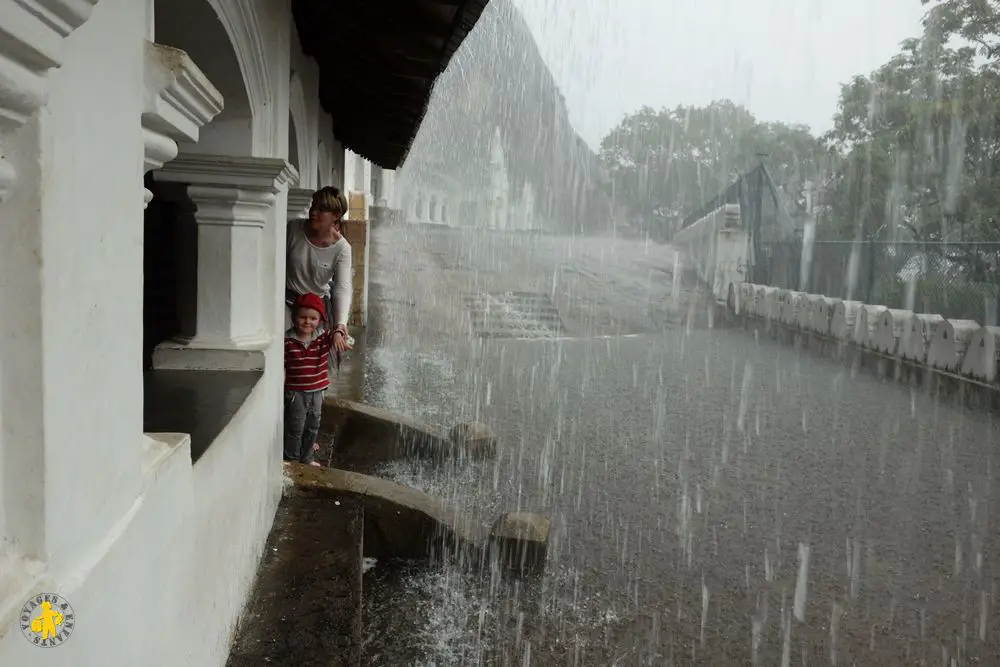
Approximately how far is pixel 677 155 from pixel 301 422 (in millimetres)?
42138

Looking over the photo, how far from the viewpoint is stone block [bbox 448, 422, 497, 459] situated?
5906 millimetres

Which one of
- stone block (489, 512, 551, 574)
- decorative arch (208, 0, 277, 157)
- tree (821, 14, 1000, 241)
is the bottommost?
stone block (489, 512, 551, 574)

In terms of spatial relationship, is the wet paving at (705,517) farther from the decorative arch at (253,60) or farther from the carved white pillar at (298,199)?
the decorative arch at (253,60)

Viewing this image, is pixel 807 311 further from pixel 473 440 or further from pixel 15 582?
pixel 15 582

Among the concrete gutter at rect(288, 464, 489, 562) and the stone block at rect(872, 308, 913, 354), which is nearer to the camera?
the concrete gutter at rect(288, 464, 489, 562)

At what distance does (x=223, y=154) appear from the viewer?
3008 millimetres

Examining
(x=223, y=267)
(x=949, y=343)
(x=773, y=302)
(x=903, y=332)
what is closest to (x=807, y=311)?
(x=773, y=302)

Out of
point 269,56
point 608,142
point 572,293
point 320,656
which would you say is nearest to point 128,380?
point 320,656

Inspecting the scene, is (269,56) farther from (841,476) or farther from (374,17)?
(841,476)

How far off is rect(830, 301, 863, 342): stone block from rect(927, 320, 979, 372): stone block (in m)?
2.08

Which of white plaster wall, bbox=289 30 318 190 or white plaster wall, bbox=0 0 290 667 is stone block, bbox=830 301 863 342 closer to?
white plaster wall, bbox=289 30 318 190

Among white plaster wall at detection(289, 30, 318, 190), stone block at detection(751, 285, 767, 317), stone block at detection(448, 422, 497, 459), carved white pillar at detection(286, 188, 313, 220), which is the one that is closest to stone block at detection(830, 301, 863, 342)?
stone block at detection(751, 285, 767, 317)

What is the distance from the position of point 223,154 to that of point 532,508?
289 centimetres

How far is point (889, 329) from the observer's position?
36.1ft
